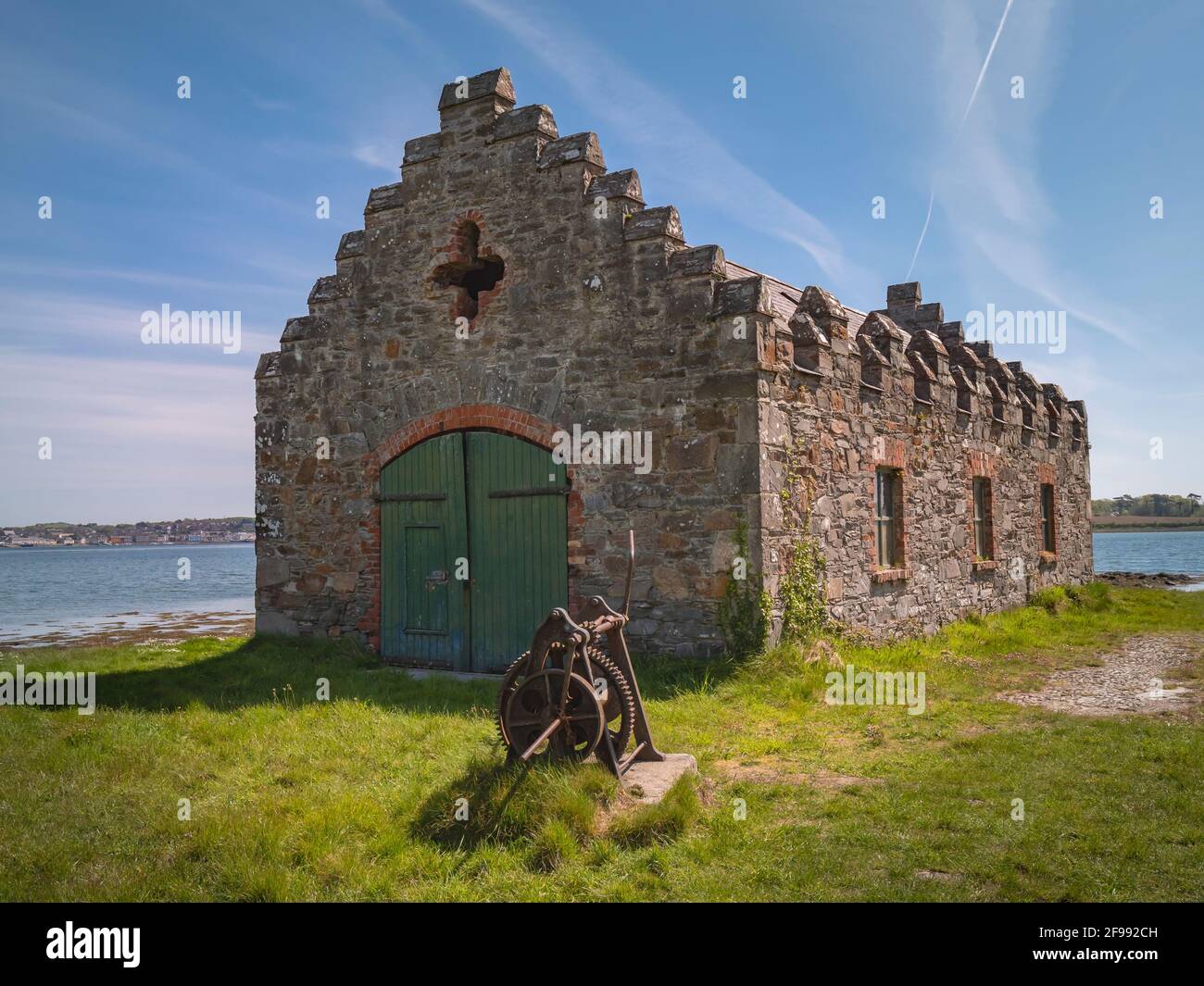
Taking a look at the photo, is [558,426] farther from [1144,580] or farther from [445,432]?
[1144,580]

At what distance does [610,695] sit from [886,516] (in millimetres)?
7812

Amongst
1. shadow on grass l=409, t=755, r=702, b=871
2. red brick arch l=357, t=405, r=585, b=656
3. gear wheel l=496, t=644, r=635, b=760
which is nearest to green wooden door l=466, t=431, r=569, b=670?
red brick arch l=357, t=405, r=585, b=656

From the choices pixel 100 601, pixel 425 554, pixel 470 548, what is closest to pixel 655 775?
pixel 470 548

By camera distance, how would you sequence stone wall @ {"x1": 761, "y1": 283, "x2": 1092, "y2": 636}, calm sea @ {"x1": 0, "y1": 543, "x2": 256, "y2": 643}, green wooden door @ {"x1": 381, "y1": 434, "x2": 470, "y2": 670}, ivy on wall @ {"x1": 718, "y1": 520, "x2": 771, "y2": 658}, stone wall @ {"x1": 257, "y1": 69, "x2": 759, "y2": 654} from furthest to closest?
calm sea @ {"x1": 0, "y1": 543, "x2": 256, "y2": 643}, green wooden door @ {"x1": 381, "y1": 434, "x2": 470, "y2": 670}, stone wall @ {"x1": 761, "y1": 283, "x2": 1092, "y2": 636}, stone wall @ {"x1": 257, "y1": 69, "x2": 759, "y2": 654}, ivy on wall @ {"x1": 718, "y1": 520, "x2": 771, "y2": 658}

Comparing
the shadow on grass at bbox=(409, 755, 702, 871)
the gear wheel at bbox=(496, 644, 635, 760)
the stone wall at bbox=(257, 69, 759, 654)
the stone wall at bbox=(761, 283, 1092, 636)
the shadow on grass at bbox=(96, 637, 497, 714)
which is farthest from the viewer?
the stone wall at bbox=(761, 283, 1092, 636)

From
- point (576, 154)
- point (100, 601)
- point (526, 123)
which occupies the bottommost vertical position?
point (100, 601)

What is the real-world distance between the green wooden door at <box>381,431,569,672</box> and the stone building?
1.3 inches

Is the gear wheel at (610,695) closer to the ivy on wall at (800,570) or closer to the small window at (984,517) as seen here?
the ivy on wall at (800,570)

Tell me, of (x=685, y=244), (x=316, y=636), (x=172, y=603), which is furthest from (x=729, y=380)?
(x=172, y=603)

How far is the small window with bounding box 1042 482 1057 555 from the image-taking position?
1911 centimetres

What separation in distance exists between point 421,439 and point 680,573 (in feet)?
13.5

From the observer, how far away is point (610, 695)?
238 inches

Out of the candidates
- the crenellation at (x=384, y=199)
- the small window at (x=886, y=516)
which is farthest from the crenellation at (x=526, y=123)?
the small window at (x=886, y=516)

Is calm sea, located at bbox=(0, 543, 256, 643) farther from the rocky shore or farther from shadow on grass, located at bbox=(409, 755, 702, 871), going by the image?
the rocky shore
